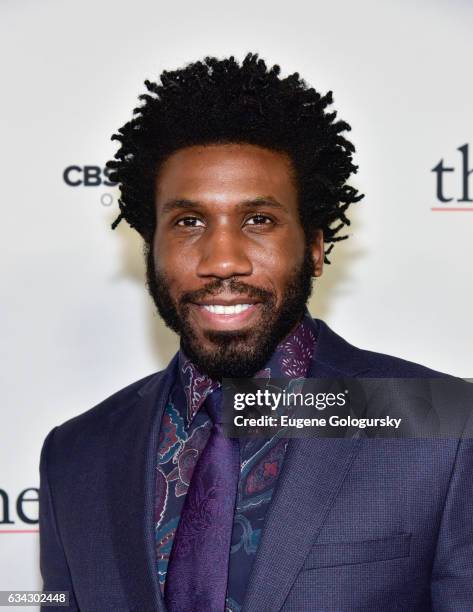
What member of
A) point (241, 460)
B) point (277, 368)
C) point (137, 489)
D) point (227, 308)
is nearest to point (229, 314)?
point (227, 308)

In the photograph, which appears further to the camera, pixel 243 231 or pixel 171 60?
pixel 171 60

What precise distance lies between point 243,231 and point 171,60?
1.03 m

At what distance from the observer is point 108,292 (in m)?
2.44

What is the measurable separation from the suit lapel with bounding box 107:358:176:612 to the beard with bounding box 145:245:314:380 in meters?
0.16

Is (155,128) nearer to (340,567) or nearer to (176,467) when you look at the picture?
(176,467)

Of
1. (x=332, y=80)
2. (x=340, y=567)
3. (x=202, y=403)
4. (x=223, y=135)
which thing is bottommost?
(x=340, y=567)

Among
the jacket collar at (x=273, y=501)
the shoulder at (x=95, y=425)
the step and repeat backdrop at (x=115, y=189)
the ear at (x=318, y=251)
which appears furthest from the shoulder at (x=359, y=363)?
the step and repeat backdrop at (x=115, y=189)

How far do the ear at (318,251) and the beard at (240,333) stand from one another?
0.12 meters

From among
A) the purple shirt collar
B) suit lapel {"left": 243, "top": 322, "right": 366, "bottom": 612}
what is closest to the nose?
the purple shirt collar

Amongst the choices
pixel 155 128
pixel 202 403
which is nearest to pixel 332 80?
pixel 155 128

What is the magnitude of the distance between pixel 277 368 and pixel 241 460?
19 cm

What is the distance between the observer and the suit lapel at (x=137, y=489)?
1506 millimetres

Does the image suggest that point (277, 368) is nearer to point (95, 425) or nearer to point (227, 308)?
point (227, 308)

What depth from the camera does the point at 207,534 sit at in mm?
1479
